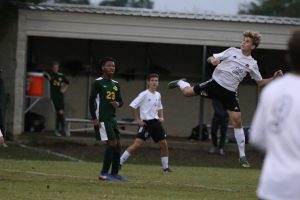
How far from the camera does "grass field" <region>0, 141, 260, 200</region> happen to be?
10969mm

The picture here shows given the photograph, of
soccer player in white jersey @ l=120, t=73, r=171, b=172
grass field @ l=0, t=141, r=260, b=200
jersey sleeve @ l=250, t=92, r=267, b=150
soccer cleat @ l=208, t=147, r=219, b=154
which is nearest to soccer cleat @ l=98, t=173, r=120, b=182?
grass field @ l=0, t=141, r=260, b=200

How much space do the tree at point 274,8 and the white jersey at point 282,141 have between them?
23.6m

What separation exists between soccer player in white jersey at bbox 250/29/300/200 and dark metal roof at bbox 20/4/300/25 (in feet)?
65.6

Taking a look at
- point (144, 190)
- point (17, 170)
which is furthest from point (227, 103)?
point (17, 170)

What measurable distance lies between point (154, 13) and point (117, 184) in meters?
13.8

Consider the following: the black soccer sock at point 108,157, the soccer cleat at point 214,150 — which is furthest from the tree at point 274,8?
the black soccer sock at point 108,157

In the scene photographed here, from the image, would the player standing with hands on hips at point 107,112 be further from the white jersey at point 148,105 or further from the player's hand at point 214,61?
the white jersey at point 148,105

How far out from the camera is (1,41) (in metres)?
24.4

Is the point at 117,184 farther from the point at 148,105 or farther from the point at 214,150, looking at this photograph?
the point at 214,150

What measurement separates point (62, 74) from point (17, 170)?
1026 cm

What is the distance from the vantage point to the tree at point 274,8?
28250 mm

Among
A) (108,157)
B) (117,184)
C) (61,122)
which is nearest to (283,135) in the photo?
(117,184)

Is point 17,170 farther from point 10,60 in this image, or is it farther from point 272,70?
point 272,70

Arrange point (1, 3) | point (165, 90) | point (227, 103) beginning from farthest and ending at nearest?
1. point (165, 90)
2. point (1, 3)
3. point (227, 103)
